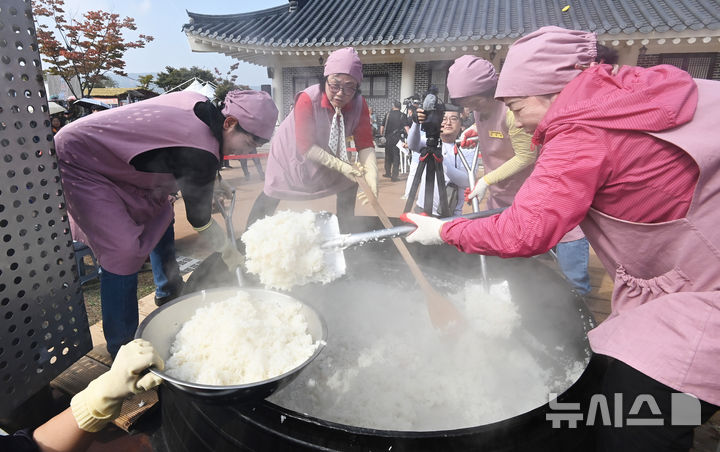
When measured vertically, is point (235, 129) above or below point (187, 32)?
below

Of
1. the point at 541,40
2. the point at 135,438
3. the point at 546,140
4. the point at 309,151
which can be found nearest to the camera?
the point at 546,140

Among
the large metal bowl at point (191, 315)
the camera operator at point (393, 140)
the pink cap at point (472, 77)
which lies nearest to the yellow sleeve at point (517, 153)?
the pink cap at point (472, 77)

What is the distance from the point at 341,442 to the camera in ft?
4.49

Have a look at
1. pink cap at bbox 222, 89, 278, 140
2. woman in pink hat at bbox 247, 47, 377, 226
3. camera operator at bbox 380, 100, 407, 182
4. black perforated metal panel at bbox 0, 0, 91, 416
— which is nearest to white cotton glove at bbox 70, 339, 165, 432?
black perforated metal panel at bbox 0, 0, 91, 416

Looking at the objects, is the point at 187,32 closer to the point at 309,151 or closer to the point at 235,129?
the point at 309,151

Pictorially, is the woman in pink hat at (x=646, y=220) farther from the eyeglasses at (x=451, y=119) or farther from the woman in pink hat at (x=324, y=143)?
the eyeglasses at (x=451, y=119)

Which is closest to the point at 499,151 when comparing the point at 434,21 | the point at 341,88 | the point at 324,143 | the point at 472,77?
the point at 472,77

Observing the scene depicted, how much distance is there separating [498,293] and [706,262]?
4.66 feet

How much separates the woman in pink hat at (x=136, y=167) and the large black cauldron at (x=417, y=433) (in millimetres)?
608

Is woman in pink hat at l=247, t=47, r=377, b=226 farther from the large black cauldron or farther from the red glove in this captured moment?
the red glove

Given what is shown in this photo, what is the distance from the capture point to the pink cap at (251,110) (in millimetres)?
2535

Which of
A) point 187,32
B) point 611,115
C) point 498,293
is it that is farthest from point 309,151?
point 187,32

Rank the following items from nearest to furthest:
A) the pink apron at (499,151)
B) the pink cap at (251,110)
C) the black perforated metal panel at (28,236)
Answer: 1. the black perforated metal panel at (28,236)
2. the pink cap at (251,110)
3. the pink apron at (499,151)

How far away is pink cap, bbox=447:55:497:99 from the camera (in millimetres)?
3266
